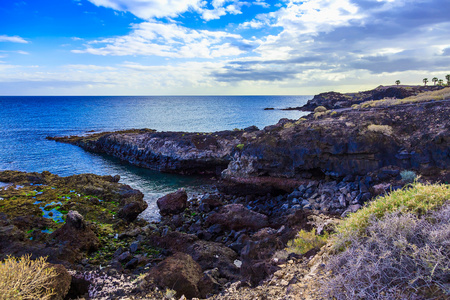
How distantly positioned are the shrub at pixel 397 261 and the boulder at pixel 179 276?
4.22m

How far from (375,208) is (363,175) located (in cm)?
1296

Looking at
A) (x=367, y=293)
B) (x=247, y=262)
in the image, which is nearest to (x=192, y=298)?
(x=247, y=262)

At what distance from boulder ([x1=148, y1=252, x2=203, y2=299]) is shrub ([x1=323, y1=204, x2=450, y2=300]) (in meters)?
4.22

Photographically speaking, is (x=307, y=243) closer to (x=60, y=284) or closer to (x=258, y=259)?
(x=258, y=259)

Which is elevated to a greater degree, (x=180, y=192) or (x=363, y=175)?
(x=363, y=175)

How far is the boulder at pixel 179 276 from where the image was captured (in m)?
7.52

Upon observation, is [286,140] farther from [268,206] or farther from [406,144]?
[406,144]

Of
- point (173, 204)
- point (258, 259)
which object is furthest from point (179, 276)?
point (173, 204)

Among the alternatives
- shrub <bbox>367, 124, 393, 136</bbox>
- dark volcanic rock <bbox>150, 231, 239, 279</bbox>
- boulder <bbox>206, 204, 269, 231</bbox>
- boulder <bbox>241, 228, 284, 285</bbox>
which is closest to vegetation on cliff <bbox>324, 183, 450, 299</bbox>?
boulder <bbox>241, 228, 284, 285</bbox>

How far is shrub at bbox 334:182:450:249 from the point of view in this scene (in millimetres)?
5332

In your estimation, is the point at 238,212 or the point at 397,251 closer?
the point at 397,251

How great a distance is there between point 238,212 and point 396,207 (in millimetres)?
10503

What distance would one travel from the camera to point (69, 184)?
2164 cm

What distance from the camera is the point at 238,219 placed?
1491 cm
